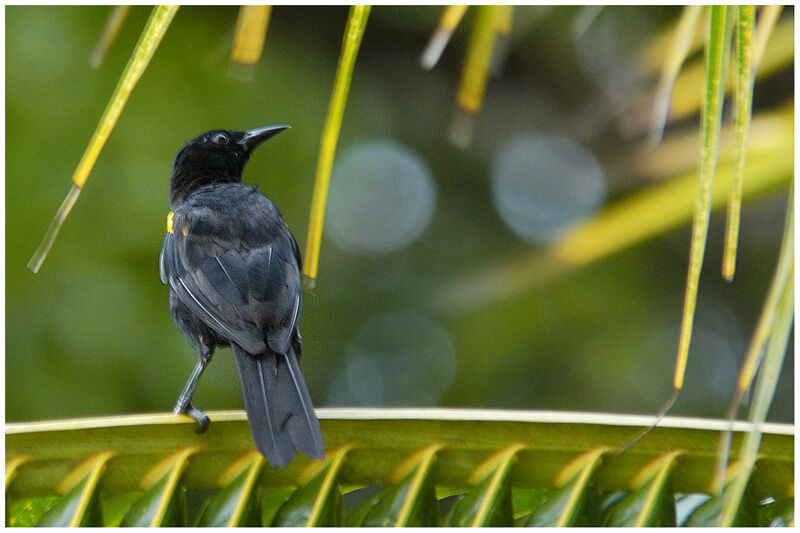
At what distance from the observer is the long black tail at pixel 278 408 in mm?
2068

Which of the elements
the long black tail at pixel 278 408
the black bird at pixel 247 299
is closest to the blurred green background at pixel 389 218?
the black bird at pixel 247 299

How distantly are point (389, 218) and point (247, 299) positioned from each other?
4521 millimetres

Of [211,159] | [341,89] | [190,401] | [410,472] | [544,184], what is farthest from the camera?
[544,184]

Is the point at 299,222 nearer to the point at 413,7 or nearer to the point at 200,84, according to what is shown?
the point at 200,84

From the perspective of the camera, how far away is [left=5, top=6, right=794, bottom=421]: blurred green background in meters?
4.97

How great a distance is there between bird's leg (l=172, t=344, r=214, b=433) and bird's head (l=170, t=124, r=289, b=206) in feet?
2.88

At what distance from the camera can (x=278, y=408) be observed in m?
2.34

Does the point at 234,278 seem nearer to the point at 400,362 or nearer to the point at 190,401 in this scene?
the point at 190,401

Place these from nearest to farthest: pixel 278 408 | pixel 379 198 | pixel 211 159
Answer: pixel 278 408 < pixel 211 159 < pixel 379 198

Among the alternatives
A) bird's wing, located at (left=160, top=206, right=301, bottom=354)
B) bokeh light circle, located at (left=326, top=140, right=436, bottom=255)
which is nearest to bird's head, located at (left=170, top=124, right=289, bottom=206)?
bird's wing, located at (left=160, top=206, right=301, bottom=354)

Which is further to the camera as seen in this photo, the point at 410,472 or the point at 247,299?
the point at 247,299

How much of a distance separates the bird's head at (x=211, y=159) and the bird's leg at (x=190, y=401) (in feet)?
2.88

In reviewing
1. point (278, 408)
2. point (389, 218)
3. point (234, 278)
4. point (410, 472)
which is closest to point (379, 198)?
point (389, 218)

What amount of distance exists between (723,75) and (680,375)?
58 cm
